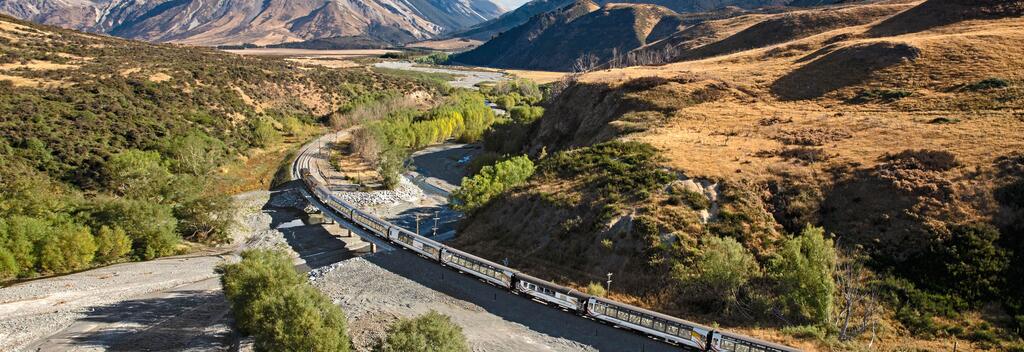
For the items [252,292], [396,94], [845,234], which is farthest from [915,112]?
[396,94]

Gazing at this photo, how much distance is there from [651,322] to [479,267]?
11.3 meters

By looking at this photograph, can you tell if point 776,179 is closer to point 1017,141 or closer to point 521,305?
point 1017,141

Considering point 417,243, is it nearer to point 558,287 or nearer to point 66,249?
point 558,287

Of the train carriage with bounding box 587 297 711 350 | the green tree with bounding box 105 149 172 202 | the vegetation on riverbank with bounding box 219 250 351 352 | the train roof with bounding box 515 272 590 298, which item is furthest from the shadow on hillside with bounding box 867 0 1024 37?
the green tree with bounding box 105 149 172 202

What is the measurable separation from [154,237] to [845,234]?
1984 inches

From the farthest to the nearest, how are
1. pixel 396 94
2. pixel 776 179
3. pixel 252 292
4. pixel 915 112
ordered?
1. pixel 396 94
2. pixel 915 112
3. pixel 776 179
4. pixel 252 292

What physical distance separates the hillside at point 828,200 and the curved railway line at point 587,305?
2580 millimetres

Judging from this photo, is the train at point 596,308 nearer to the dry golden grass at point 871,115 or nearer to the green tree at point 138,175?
the dry golden grass at point 871,115

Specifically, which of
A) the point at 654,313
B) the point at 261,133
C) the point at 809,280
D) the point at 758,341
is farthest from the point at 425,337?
the point at 261,133

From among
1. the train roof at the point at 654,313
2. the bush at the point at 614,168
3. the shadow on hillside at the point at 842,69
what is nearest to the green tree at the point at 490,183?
the bush at the point at 614,168

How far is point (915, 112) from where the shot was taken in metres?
47.8

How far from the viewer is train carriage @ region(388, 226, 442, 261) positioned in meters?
35.7

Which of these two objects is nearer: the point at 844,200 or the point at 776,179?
the point at 844,200

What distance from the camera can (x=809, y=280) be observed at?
2564 cm
